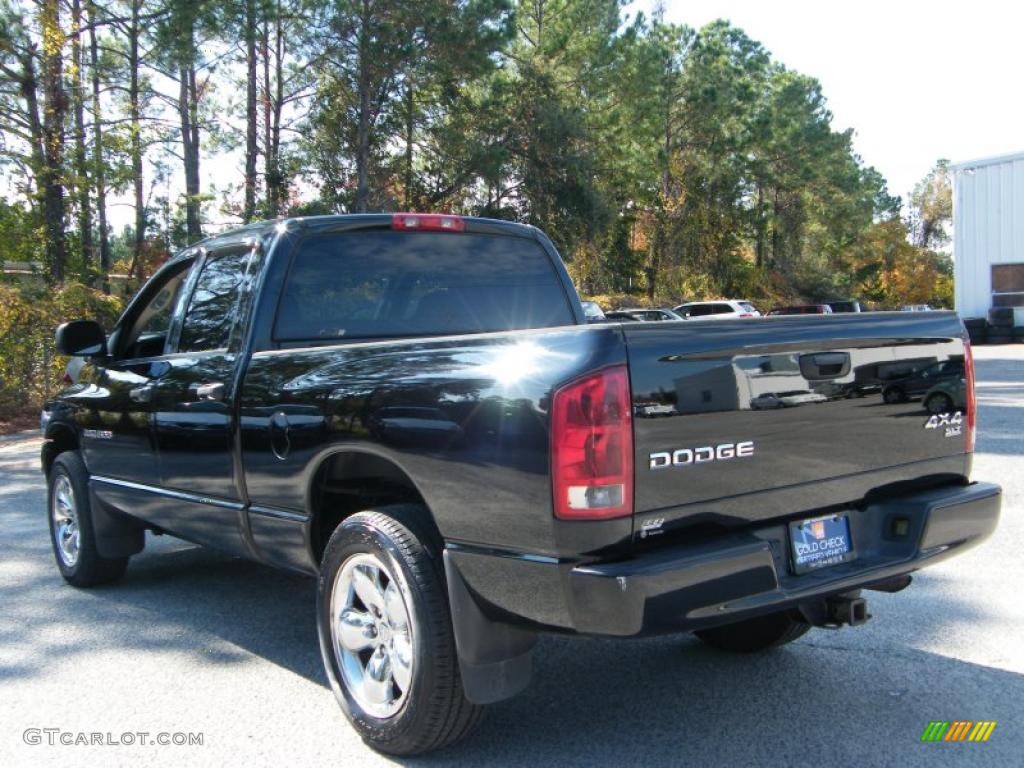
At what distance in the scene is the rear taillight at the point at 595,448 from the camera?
2721 mm

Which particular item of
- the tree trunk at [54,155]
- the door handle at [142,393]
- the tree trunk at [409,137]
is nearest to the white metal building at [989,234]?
the tree trunk at [409,137]

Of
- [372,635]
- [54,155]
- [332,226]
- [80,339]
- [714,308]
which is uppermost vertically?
[54,155]

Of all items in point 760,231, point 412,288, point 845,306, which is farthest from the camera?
point 760,231

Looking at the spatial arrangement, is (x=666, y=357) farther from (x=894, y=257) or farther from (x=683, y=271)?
(x=894, y=257)

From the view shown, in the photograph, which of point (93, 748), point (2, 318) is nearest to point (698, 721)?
point (93, 748)

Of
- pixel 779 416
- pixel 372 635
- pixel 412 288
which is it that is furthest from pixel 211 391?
pixel 779 416

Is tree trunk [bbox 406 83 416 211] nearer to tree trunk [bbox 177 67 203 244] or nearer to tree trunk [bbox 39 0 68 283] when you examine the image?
tree trunk [bbox 177 67 203 244]

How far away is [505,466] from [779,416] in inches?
37.0

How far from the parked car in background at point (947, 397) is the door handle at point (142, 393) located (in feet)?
12.1

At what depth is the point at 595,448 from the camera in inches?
107

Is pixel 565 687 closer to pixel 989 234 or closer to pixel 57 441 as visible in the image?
pixel 57 441

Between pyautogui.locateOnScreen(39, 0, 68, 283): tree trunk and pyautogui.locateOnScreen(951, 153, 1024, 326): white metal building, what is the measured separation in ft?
92.4

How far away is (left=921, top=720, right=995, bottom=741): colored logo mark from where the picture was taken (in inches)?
133

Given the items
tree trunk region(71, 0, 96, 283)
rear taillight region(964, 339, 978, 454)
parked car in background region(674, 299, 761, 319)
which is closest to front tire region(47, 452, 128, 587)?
rear taillight region(964, 339, 978, 454)
